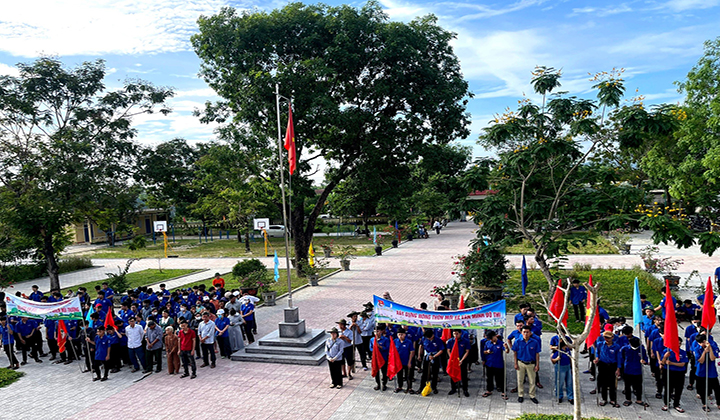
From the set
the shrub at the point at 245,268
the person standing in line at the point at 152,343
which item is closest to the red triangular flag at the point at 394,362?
the person standing in line at the point at 152,343

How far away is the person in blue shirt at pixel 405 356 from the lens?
10.7m

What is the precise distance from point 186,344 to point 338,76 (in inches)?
580

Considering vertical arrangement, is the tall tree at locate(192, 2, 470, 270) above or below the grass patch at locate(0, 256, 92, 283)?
above

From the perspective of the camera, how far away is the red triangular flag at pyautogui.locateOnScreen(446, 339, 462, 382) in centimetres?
1020

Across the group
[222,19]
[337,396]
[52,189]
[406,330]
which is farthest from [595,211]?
[52,189]

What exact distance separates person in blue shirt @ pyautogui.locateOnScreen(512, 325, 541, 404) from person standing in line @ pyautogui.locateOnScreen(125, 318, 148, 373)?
9.19m

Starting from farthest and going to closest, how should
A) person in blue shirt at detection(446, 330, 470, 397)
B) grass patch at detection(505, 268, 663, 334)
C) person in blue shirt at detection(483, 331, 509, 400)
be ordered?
grass patch at detection(505, 268, 663, 334), person in blue shirt at detection(446, 330, 470, 397), person in blue shirt at detection(483, 331, 509, 400)

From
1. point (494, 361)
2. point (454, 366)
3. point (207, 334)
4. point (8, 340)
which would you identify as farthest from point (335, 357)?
point (8, 340)

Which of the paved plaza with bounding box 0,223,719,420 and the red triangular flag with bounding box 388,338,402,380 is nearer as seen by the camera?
the paved plaza with bounding box 0,223,719,420

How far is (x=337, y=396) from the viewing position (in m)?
10.6

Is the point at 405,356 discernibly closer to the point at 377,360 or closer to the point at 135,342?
the point at 377,360

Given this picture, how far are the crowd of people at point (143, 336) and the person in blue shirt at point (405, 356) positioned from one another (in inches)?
200

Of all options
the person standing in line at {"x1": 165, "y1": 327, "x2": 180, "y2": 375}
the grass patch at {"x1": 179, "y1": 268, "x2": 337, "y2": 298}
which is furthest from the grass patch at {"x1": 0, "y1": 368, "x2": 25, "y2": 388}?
the grass patch at {"x1": 179, "y1": 268, "x2": 337, "y2": 298}

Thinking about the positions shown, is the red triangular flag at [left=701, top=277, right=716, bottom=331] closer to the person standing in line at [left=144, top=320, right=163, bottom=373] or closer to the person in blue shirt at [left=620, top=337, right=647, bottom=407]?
the person in blue shirt at [left=620, top=337, right=647, bottom=407]
